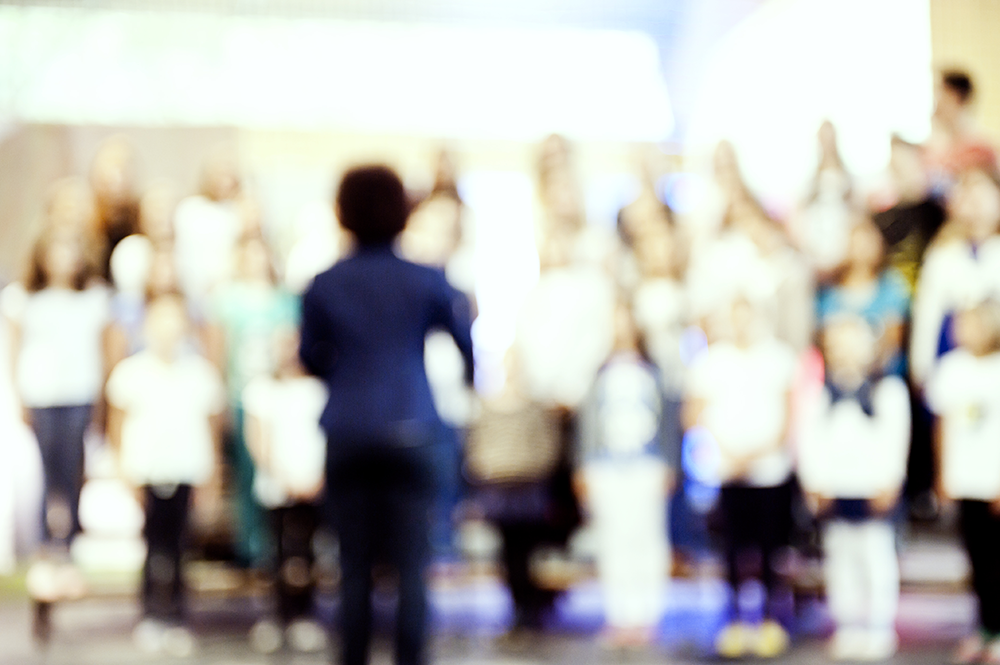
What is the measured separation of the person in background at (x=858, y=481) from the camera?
10.8ft

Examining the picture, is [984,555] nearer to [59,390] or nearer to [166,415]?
[166,415]

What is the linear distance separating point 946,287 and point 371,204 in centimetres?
247

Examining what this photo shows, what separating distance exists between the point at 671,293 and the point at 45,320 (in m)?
2.41

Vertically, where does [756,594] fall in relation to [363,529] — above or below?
below

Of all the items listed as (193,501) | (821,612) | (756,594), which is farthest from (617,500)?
(193,501)

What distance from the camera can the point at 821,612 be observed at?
3932 mm

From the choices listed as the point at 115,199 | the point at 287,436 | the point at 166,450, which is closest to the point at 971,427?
the point at 287,436

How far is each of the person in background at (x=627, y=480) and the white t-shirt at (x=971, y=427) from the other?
3.18 ft

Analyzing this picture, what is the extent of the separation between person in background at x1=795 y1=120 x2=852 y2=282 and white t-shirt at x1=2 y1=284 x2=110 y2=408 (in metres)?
2.80

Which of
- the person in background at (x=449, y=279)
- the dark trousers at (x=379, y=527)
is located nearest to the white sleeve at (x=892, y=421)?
the person in background at (x=449, y=279)

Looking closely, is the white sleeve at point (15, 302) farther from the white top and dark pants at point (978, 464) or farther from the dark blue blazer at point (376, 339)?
the white top and dark pants at point (978, 464)

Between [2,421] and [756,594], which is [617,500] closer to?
[756,594]

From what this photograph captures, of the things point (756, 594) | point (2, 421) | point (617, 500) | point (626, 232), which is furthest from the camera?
point (2, 421)

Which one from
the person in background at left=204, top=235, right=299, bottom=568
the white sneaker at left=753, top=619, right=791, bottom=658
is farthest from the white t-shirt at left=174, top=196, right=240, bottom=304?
the white sneaker at left=753, top=619, right=791, bottom=658
